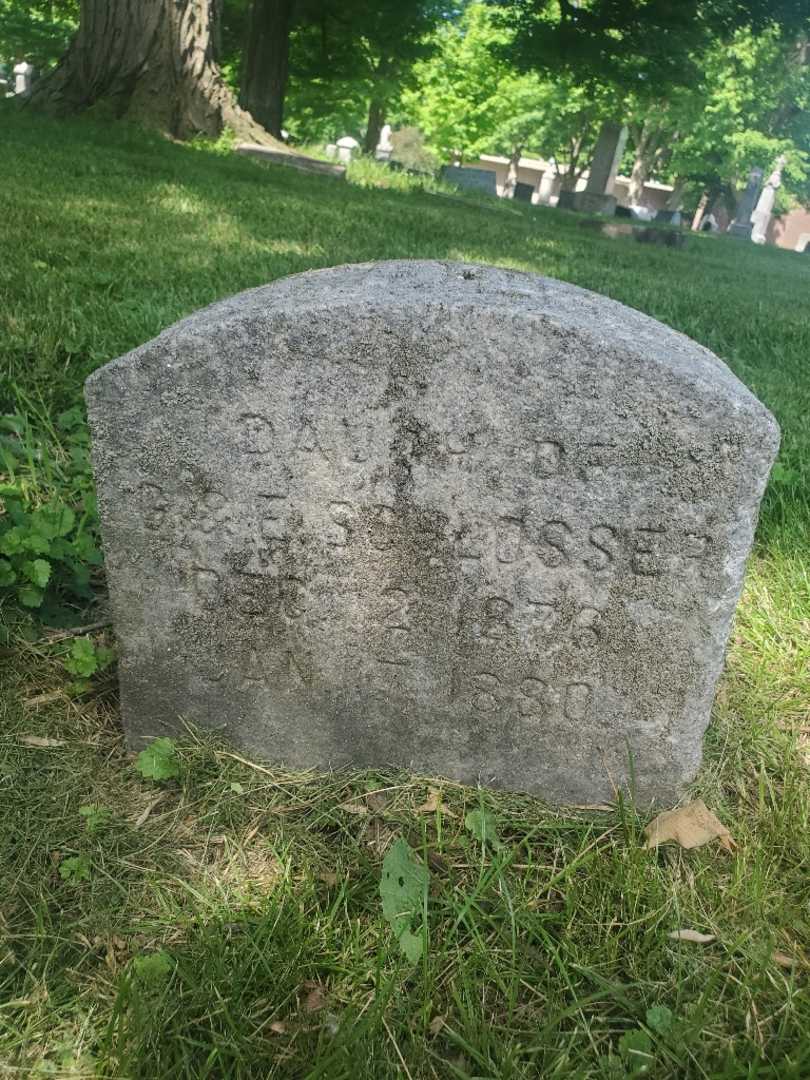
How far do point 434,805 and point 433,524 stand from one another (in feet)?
2.21

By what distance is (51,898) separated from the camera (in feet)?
5.64

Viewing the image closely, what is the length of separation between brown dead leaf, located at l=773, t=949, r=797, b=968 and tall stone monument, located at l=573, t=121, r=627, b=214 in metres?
21.5

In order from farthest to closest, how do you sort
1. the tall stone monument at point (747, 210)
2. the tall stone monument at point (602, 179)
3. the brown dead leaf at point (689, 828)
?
the tall stone monument at point (747, 210), the tall stone monument at point (602, 179), the brown dead leaf at point (689, 828)

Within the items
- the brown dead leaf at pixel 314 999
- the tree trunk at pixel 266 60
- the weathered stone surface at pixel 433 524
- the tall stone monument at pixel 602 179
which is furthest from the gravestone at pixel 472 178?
the brown dead leaf at pixel 314 999

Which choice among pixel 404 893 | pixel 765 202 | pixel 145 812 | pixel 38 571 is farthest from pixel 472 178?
pixel 765 202

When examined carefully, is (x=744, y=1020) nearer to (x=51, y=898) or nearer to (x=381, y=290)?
(x=51, y=898)

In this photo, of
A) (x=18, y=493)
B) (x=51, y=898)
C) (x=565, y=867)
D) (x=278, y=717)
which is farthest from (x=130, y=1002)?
(x=18, y=493)

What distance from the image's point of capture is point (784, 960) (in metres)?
1.68

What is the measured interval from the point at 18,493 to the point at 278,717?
120cm

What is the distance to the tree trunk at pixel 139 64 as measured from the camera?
30.9ft

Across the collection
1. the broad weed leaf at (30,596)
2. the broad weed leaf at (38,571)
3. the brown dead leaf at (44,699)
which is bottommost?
the brown dead leaf at (44,699)

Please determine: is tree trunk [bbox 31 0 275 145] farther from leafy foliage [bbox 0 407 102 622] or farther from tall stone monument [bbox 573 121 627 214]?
tall stone monument [bbox 573 121 627 214]

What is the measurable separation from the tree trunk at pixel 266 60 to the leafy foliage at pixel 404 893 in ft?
45.7

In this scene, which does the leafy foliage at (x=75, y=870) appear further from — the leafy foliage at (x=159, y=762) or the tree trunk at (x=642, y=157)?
the tree trunk at (x=642, y=157)
